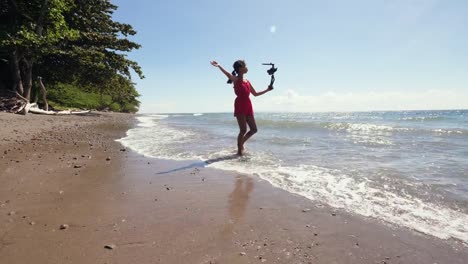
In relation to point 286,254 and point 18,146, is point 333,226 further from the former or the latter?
point 18,146

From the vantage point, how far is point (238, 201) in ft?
12.4

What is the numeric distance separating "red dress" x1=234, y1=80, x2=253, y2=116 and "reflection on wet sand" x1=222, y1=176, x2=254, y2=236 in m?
2.99

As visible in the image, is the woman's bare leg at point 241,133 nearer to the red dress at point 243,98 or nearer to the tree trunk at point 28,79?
the red dress at point 243,98

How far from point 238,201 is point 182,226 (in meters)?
0.99

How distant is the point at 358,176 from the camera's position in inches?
206

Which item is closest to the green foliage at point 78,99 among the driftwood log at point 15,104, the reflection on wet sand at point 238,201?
the driftwood log at point 15,104

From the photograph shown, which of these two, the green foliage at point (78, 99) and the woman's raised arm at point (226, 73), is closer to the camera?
the woman's raised arm at point (226, 73)

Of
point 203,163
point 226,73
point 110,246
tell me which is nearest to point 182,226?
point 110,246

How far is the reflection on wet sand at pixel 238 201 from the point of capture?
3.02 metres

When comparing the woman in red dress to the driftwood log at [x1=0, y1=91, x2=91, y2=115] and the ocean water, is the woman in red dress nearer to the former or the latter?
the ocean water

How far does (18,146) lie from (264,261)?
7.57 meters

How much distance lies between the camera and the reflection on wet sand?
3.02 meters

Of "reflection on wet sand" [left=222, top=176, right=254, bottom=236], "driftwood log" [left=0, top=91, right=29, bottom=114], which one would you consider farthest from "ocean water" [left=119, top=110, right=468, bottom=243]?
"driftwood log" [left=0, top=91, right=29, bottom=114]

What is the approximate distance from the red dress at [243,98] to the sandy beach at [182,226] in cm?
308
